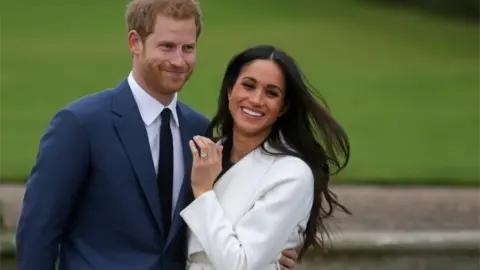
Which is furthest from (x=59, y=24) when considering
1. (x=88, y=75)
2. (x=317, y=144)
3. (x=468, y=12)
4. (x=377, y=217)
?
(x=317, y=144)

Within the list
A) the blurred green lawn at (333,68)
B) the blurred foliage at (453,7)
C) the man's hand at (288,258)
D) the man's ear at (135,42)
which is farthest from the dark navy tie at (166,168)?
the blurred foliage at (453,7)

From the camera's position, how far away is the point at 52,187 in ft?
10.2

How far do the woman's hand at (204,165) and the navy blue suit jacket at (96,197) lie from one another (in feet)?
0.34

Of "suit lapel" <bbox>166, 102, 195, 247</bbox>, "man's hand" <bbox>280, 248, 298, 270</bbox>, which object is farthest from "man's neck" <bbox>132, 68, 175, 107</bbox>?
"man's hand" <bbox>280, 248, 298, 270</bbox>

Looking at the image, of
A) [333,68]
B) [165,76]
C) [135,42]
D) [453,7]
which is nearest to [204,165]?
[165,76]

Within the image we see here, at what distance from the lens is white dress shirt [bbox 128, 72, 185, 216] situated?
327 cm

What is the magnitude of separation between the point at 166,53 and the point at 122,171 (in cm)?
39

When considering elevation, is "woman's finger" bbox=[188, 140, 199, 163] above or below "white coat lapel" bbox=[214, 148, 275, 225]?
above

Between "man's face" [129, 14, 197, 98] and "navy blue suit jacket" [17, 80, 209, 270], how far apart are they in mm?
125

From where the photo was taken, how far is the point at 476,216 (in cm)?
861

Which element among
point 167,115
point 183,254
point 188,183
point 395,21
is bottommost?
point 395,21

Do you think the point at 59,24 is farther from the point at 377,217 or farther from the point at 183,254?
the point at 183,254

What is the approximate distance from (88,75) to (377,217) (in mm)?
7870

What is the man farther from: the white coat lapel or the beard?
the white coat lapel
